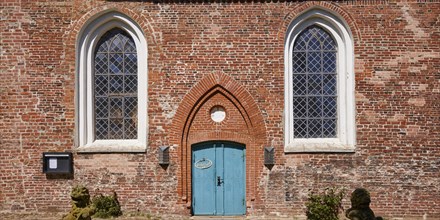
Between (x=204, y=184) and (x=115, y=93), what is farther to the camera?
(x=115, y=93)

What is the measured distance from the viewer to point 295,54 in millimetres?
13078

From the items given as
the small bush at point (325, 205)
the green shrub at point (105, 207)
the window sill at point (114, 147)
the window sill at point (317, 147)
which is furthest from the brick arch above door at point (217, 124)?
the green shrub at point (105, 207)

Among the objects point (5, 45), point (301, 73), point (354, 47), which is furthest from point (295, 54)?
point (5, 45)

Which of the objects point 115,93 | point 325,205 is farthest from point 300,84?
point 115,93

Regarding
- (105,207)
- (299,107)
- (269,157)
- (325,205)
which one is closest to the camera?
(325,205)

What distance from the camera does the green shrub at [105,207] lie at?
12.3 meters

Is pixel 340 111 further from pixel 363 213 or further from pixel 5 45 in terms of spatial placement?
pixel 5 45

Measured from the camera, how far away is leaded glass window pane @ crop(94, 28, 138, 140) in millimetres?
13109

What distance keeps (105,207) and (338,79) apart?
684 centimetres

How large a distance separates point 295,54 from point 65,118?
20.4 ft

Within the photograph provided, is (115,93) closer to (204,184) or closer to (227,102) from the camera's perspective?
(227,102)

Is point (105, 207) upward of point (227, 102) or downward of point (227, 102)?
downward

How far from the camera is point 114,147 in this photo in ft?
41.9

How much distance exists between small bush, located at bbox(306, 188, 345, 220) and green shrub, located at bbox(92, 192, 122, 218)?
4.83m
